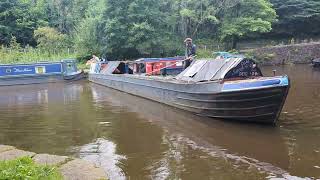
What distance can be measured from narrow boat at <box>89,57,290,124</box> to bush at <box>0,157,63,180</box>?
240 inches

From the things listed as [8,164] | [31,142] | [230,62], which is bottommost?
[31,142]

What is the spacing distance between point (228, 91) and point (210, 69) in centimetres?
195

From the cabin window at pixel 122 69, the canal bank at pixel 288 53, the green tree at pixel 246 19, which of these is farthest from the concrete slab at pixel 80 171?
the canal bank at pixel 288 53

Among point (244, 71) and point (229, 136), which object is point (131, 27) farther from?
point (229, 136)

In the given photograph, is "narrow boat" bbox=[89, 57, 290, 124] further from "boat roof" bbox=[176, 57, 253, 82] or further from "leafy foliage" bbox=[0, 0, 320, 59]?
"leafy foliage" bbox=[0, 0, 320, 59]

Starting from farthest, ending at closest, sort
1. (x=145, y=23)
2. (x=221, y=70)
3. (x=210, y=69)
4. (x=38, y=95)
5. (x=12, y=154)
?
(x=145, y=23) < (x=38, y=95) < (x=210, y=69) < (x=221, y=70) < (x=12, y=154)

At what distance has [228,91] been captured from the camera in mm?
10500

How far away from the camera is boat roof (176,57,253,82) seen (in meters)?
11.5

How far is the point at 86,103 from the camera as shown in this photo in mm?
16016

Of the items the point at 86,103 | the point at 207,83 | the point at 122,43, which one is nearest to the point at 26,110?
the point at 86,103

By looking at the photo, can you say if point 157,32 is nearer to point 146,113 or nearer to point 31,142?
point 146,113

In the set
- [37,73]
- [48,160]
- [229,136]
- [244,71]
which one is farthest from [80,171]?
[37,73]

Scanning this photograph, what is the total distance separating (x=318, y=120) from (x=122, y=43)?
21581mm

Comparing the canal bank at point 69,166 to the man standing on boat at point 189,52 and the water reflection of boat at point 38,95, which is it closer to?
the man standing on boat at point 189,52
